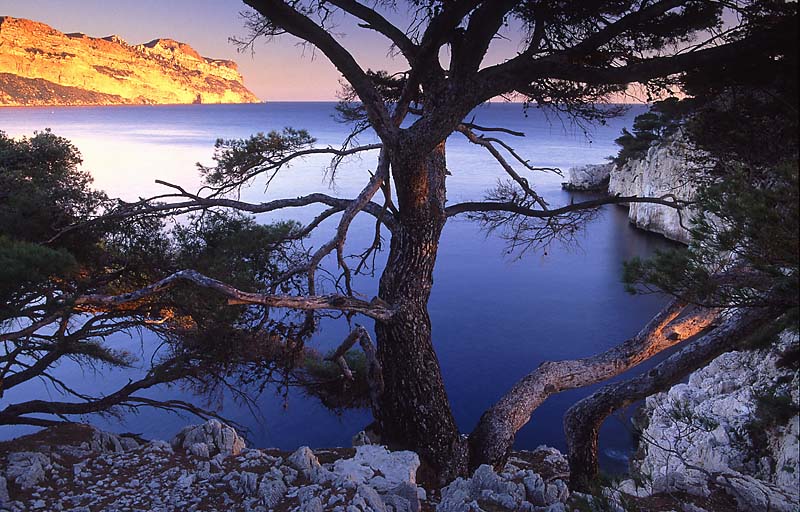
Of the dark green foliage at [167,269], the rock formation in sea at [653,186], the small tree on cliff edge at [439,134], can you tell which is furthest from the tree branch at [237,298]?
the rock formation in sea at [653,186]

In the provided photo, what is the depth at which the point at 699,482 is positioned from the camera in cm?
360

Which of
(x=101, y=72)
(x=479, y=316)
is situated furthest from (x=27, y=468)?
(x=101, y=72)

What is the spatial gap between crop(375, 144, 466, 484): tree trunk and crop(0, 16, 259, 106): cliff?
340 feet

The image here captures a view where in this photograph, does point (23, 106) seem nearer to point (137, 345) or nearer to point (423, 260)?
point (137, 345)

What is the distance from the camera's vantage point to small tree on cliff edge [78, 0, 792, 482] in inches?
127

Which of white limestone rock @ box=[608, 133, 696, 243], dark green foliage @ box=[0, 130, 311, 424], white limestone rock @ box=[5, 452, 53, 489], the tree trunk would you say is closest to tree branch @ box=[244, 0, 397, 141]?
the tree trunk

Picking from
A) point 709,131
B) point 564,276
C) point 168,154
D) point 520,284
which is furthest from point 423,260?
point 168,154

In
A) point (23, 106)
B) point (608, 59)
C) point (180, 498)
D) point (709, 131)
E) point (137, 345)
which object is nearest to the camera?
point (709, 131)

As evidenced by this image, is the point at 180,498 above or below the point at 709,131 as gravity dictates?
below

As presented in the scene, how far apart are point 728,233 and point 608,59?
5.94 feet

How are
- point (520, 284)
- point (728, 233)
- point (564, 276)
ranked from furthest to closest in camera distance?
point (564, 276) → point (520, 284) → point (728, 233)

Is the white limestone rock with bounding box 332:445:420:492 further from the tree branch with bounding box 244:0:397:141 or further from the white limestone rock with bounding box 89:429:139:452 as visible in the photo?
the tree branch with bounding box 244:0:397:141

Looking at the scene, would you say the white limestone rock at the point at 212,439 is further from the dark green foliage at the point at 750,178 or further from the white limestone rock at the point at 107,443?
the dark green foliage at the point at 750,178

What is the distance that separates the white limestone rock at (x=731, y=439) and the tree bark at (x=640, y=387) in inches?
12.4
